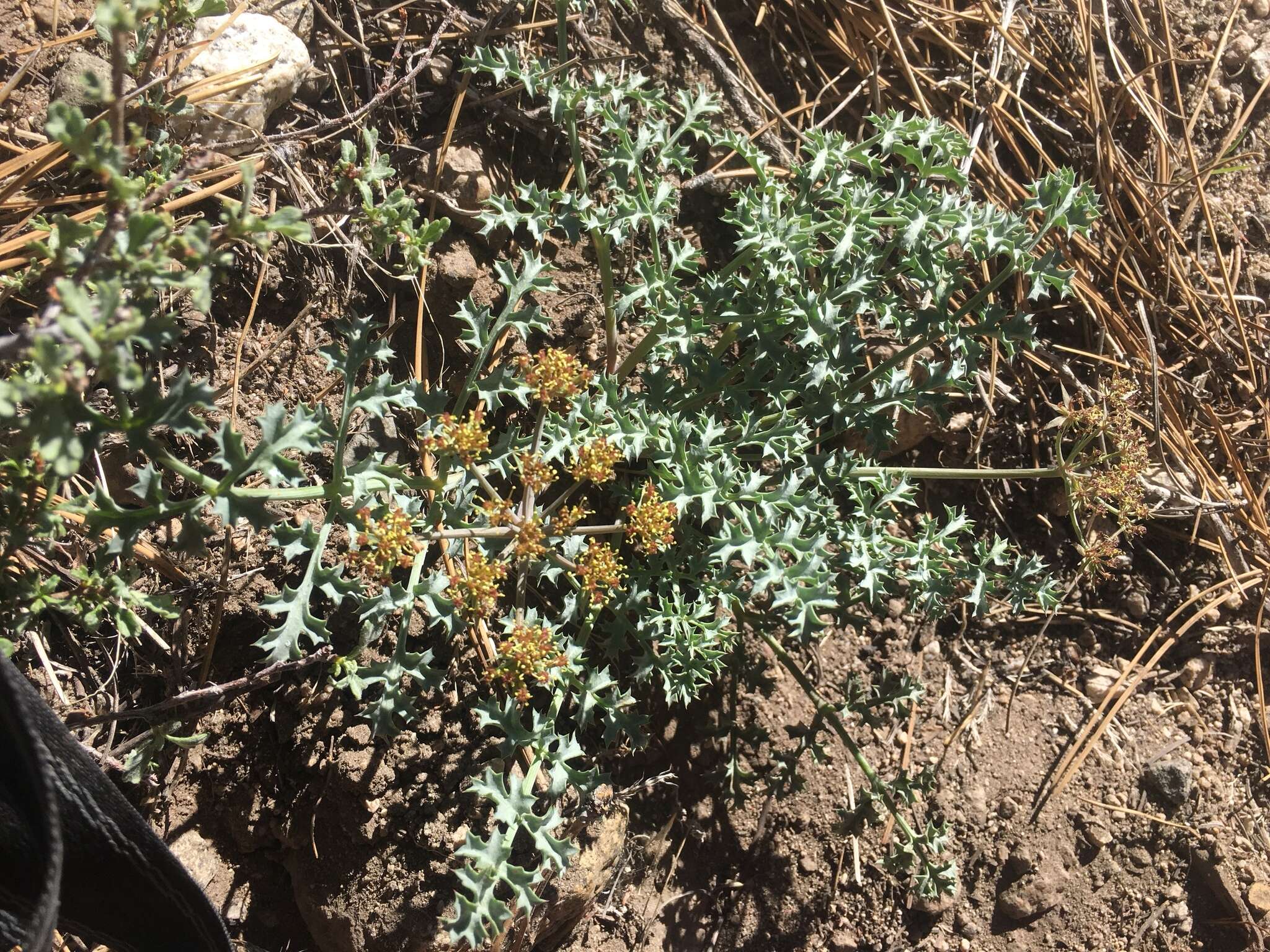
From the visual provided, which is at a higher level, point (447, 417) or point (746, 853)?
point (447, 417)

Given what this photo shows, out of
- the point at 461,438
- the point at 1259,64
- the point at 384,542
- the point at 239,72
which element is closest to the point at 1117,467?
the point at 461,438

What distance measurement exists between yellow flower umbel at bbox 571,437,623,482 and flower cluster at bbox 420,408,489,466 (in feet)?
0.89

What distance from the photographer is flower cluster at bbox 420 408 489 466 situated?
7.80ft

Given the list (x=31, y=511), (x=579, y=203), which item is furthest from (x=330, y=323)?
(x=31, y=511)

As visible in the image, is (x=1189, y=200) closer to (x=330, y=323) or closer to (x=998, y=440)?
(x=998, y=440)

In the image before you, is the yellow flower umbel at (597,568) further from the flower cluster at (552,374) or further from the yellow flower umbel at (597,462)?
the flower cluster at (552,374)

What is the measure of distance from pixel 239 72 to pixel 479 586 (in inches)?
74.1

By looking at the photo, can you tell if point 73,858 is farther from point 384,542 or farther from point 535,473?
point 535,473

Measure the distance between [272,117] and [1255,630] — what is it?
4214 millimetres

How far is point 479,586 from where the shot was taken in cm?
239

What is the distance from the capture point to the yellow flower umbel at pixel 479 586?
241 cm

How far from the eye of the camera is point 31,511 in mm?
2098

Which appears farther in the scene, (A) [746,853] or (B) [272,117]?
(A) [746,853]

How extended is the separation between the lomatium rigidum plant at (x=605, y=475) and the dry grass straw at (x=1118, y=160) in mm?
654
